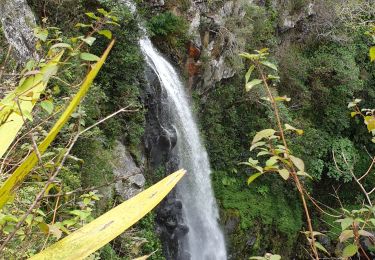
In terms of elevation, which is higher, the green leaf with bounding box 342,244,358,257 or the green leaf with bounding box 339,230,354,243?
the green leaf with bounding box 339,230,354,243

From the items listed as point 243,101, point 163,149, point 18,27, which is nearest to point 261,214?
point 243,101

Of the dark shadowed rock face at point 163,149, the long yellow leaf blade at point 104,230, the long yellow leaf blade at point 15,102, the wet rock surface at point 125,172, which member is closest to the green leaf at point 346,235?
the long yellow leaf blade at point 104,230

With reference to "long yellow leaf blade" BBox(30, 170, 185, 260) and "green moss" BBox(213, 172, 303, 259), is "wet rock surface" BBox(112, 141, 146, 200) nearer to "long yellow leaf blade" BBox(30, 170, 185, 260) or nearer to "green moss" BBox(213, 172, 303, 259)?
"green moss" BBox(213, 172, 303, 259)

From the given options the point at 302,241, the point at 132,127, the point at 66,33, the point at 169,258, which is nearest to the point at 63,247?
the point at 66,33

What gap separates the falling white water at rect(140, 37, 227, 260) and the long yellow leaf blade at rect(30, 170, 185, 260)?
7075 millimetres

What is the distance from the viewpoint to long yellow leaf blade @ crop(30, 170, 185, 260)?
2.28 ft

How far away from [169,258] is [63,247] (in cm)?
697

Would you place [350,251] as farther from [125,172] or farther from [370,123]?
[125,172]

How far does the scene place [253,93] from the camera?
998 centimetres

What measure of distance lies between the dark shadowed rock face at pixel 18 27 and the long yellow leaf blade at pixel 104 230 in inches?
173

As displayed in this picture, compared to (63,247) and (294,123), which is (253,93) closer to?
(294,123)

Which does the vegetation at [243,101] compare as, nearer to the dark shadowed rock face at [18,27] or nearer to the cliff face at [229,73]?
the cliff face at [229,73]

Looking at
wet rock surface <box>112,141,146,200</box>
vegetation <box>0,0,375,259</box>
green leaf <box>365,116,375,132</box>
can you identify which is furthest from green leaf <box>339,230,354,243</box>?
wet rock surface <box>112,141,146,200</box>

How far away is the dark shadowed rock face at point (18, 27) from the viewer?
4.78 meters
